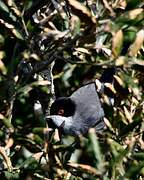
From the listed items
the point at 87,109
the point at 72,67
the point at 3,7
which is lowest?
the point at 87,109

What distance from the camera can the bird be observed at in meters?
1.37

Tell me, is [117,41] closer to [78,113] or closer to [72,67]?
[72,67]

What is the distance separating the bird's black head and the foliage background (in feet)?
0.07

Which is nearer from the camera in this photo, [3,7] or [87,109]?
[3,7]

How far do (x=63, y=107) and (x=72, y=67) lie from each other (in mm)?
120

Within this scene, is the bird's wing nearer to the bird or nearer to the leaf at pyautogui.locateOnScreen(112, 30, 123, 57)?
the bird

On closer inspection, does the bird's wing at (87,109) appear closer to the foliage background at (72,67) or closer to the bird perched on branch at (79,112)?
the bird perched on branch at (79,112)

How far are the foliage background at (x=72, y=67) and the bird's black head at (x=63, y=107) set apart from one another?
0.02 metres

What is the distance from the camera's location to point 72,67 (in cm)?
138

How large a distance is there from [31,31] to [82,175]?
36 centimetres

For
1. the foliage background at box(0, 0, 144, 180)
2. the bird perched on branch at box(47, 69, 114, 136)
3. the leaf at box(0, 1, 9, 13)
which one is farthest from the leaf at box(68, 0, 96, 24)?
the bird perched on branch at box(47, 69, 114, 136)

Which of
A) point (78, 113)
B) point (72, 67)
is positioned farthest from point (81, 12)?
point (78, 113)

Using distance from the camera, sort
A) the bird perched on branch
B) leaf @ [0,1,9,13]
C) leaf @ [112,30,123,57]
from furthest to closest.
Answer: the bird perched on branch < leaf @ [0,1,9,13] < leaf @ [112,30,123,57]

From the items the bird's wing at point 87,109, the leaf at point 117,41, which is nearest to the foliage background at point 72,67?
the leaf at point 117,41
